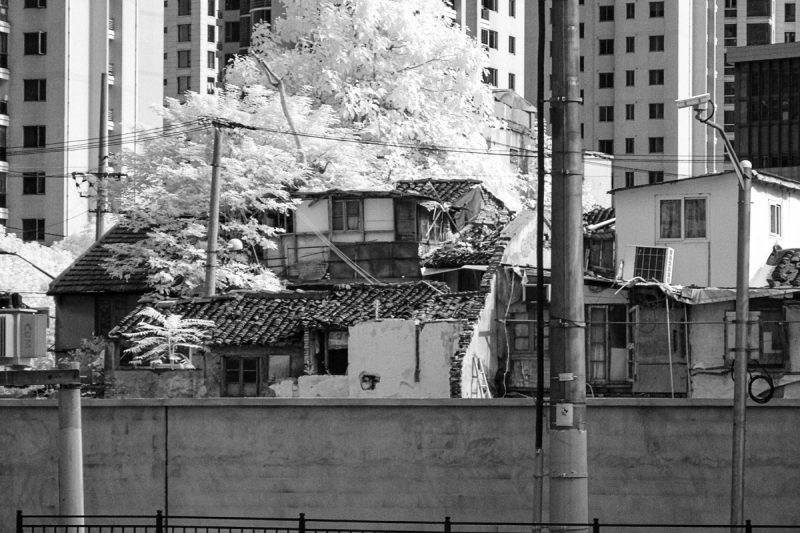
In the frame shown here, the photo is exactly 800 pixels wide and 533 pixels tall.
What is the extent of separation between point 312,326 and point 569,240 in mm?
26714

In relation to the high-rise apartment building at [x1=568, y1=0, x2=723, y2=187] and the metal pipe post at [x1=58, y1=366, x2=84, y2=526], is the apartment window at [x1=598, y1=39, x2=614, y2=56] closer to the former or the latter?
the high-rise apartment building at [x1=568, y1=0, x2=723, y2=187]

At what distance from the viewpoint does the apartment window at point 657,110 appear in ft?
424

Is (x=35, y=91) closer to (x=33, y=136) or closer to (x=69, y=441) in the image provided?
(x=33, y=136)

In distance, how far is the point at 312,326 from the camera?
43.1 metres

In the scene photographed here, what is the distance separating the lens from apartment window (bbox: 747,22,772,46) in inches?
5719

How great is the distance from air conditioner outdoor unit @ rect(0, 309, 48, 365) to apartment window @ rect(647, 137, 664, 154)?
10913 cm

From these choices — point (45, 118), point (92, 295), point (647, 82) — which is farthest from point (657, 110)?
point (92, 295)

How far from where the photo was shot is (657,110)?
12975 centimetres

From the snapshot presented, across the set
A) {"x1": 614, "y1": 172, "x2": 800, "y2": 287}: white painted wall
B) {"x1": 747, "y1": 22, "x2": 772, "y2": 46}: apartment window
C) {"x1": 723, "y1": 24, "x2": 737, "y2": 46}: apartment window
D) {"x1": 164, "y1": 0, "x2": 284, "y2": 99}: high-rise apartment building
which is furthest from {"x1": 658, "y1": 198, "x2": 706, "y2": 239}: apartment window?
{"x1": 747, "y1": 22, "x2": 772, "y2": 46}: apartment window

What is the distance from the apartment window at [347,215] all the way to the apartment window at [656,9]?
8131 centimetres

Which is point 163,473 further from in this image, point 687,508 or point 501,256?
point 501,256

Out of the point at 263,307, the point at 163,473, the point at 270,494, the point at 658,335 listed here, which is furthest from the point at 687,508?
the point at 263,307

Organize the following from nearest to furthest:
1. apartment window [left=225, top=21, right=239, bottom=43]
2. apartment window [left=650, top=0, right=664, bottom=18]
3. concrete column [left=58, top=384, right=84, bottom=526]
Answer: concrete column [left=58, top=384, right=84, bottom=526], apartment window [left=650, top=0, right=664, bottom=18], apartment window [left=225, top=21, right=239, bottom=43]

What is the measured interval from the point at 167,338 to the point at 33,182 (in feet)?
179
